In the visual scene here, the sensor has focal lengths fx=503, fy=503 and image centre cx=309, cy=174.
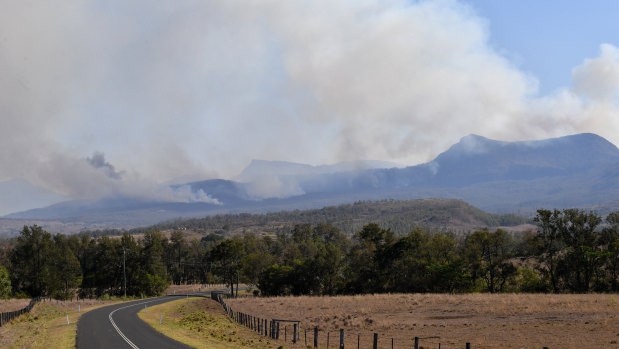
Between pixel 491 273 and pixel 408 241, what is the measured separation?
676 inches

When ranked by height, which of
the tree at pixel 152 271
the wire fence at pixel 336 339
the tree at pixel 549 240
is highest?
the tree at pixel 549 240

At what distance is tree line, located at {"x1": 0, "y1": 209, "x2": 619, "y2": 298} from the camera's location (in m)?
82.7

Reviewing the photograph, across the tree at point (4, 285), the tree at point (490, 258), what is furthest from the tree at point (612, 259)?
the tree at point (4, 285)

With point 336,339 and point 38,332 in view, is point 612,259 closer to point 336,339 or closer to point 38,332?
point 336,339

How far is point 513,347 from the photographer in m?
33.5

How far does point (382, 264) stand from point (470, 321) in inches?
2072

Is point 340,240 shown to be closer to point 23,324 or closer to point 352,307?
point 352,307

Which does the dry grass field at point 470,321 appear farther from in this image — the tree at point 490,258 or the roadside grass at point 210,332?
the tree at point 490,258

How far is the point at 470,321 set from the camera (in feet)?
153

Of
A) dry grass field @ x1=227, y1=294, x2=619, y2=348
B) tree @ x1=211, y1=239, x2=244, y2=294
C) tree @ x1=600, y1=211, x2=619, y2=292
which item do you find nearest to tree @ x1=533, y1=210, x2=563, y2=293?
tree @ x1=600, y1=211, x2=619, y2=292

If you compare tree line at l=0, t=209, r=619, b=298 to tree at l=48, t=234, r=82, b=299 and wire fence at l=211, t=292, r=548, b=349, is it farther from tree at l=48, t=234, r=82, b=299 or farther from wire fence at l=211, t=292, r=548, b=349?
wire fence at l=211, t=292, r=548, b=349

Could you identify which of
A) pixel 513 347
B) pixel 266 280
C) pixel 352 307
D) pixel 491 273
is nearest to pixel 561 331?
pixel 513 347

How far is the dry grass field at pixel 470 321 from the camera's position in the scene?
36.0 metres

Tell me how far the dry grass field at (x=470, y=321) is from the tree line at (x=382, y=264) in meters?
24.7
